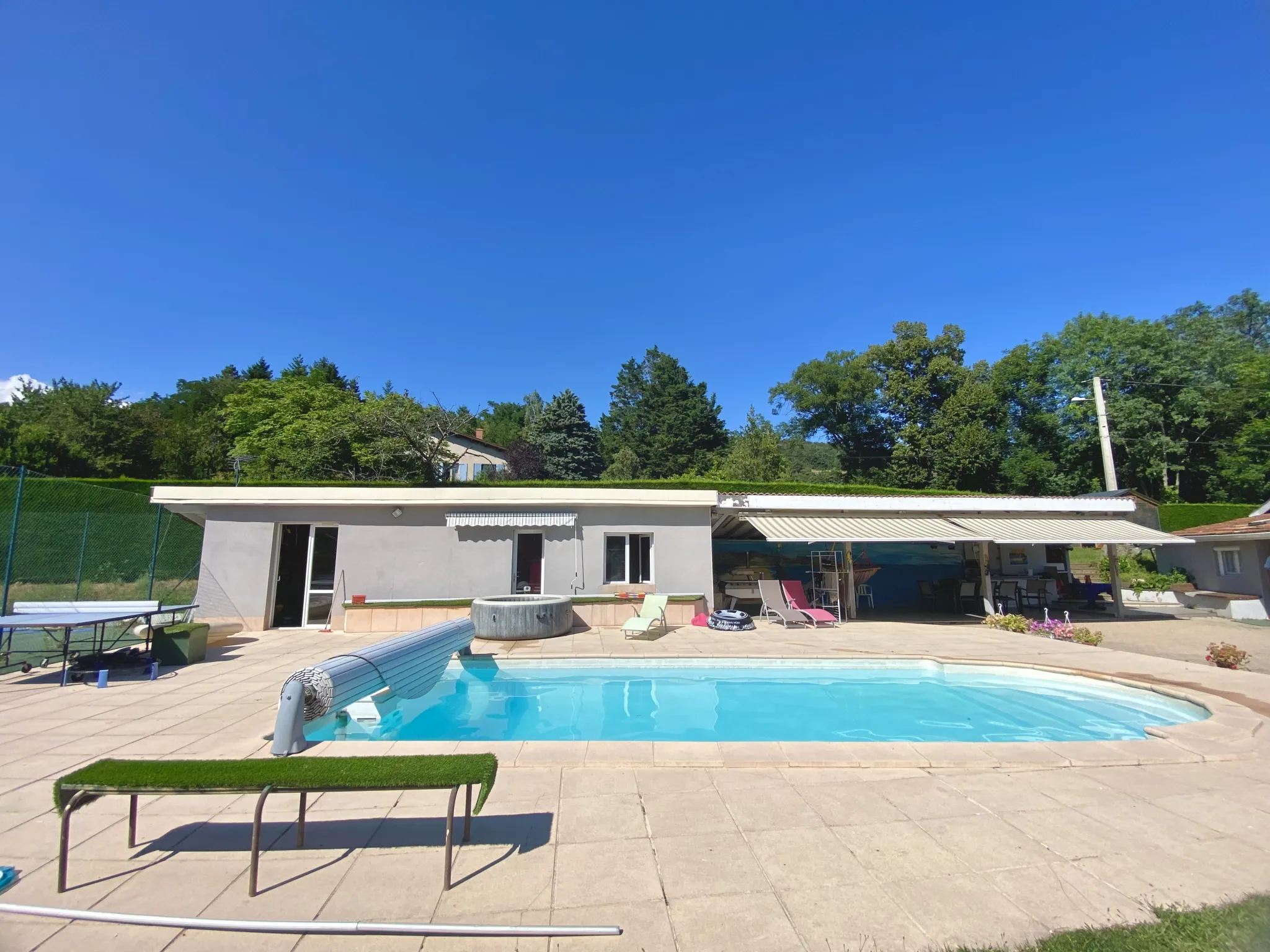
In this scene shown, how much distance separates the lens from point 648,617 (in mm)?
14656

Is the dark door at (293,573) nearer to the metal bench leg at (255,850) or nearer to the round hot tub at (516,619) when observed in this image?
the round hot tub at (516,619)

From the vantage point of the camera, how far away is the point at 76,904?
346 cm

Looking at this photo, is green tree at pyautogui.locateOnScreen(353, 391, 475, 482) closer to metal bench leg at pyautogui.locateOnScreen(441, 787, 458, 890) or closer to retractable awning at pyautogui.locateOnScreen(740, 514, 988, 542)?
retractable awning at pyautogui.locateOnScreen(740, 514, 988, 542)

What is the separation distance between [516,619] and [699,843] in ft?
33.2

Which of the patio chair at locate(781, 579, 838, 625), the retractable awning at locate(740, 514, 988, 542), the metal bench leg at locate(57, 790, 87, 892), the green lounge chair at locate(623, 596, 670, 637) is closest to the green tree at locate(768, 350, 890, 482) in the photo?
the retractable awning at locate(740, 514, 988, 542)

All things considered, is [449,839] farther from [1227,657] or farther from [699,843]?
[1227,657]

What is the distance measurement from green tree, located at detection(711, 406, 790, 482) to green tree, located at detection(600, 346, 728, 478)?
10940 millimetres

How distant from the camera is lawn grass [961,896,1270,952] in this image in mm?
2969

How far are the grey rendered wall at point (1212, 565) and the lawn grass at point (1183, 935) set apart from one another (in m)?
23.8

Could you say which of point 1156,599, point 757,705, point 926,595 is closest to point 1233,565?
point 1156,599

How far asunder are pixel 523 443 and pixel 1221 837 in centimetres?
4566

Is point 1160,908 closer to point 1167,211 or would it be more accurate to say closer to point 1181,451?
point 1167,211

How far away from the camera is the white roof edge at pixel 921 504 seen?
1820 centimetres

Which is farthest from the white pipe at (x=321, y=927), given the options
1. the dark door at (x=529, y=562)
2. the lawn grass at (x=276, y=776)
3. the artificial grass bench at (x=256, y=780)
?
the dark door at (x=529, y=562)
